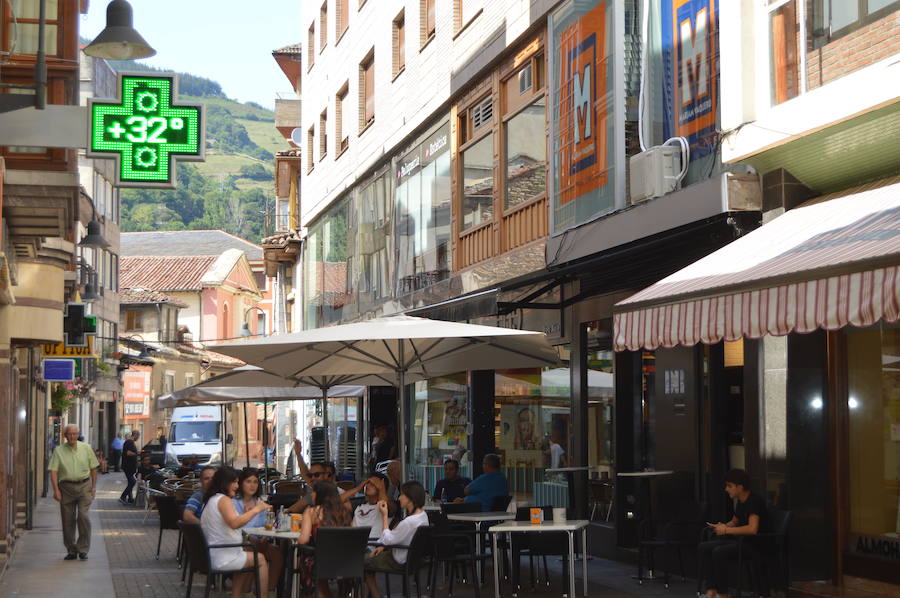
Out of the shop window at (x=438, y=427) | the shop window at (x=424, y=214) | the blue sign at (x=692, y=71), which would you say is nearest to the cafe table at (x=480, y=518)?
the blue sign at (x=692, y=71)

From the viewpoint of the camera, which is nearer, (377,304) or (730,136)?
(730,136)

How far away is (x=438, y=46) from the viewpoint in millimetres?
24844

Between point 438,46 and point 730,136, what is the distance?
13.0 meters

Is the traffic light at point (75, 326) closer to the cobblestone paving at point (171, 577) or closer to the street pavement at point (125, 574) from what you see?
the street pavement at point (125, 574)

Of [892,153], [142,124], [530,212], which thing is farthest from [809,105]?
[530,212]

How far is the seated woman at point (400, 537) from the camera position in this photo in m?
11.6

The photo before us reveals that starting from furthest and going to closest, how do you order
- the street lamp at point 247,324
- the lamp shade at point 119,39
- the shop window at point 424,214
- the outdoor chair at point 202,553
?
1. the street lamp at point 247,324
2. the shop window at point 424,214
3. the outdoor chair at point 202,553
4. the lamp shade at point 119,39

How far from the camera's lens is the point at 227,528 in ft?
38.8

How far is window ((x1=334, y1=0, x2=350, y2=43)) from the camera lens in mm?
34406

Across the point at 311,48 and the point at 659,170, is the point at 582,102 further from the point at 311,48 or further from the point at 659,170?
the point at 311,48

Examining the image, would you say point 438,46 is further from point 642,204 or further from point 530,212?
point 642,204

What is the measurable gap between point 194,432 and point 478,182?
82.5 ft

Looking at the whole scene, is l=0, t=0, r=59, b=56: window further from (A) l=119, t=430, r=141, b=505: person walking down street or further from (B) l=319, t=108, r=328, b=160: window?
(B) l=319, t=108, r=328, b=160: window

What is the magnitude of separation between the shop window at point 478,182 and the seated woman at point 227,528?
10.5 meters
